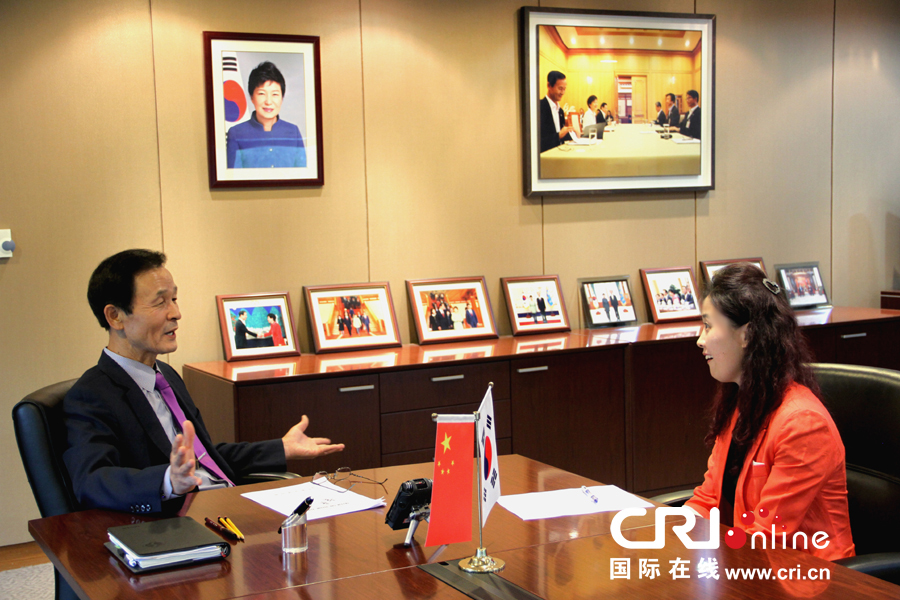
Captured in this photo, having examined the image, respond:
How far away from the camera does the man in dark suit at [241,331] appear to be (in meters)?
4.28

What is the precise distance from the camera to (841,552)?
209cm

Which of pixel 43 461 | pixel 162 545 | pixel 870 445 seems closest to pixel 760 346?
pixel 870 445

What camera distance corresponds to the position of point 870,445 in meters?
2.21

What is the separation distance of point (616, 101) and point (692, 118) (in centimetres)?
56

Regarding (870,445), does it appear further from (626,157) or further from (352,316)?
(626,157)

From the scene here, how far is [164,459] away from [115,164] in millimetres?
2194

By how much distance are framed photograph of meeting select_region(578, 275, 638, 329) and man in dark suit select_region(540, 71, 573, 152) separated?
0.86m

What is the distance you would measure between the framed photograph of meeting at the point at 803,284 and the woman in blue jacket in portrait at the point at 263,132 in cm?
336

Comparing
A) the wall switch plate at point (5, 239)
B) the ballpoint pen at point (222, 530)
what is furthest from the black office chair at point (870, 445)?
the wall switch plate at point (5, 239)

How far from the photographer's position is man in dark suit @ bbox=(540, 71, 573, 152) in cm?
496

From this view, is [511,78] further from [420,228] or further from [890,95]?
[890,95]

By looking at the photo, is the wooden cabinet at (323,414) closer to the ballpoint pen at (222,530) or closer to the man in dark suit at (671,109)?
the ballpoint pen at (222,530)

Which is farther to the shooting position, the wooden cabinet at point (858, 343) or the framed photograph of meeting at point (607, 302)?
the framed photograph of meeting at point (607, 302)

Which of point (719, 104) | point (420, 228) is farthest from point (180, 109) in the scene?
point (719, 104)
